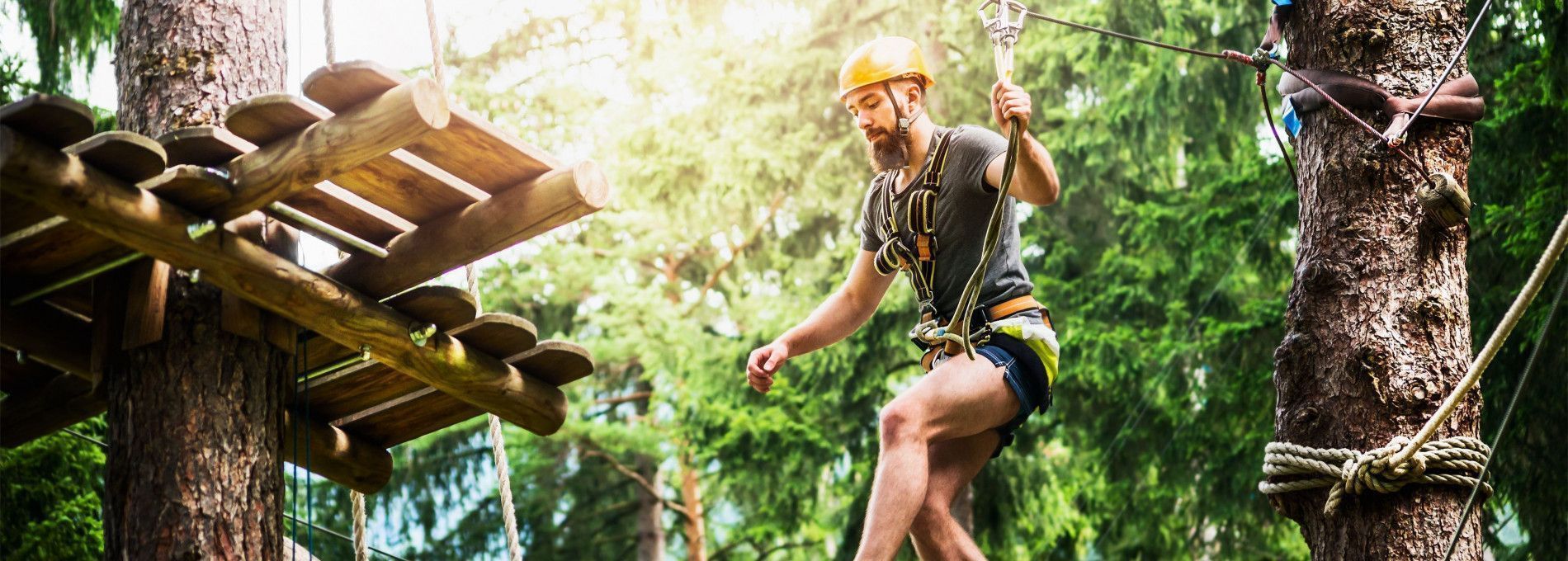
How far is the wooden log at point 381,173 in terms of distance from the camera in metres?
3.42

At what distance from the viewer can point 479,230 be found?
377cm

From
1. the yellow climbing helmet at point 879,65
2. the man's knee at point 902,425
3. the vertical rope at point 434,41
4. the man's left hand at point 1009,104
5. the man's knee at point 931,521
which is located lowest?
the man's knee at point 931,521

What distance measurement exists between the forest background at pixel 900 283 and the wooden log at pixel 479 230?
18.2 feet

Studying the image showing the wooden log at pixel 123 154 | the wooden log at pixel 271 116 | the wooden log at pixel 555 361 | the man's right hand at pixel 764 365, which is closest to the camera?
the wooden log at pixel 123 154

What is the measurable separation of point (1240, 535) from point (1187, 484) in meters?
0.56

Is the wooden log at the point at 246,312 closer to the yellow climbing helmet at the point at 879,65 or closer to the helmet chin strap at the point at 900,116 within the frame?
the yellow climbing helmet at the point at 879,65

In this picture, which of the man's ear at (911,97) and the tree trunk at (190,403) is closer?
the tree trunk at (190,403)

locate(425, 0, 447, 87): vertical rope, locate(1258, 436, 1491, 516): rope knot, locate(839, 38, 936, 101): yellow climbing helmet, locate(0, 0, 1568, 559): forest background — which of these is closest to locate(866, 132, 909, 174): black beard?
locate(839, 38, 936, 101): yellow climbing helmet

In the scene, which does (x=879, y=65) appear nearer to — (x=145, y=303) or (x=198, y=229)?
(x=198, y=229)

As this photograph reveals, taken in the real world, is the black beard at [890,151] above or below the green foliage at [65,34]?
below

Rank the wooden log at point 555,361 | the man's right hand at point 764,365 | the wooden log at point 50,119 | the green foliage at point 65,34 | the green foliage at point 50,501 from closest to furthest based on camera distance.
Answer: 1. the wooden log at point 50,119
2. the man's right hand at point 764,365
3. the wooden log at point 555,361
4. the green foliage at point 50,501
5. the green foliage at point 65,34

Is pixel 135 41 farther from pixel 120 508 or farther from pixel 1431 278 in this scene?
pixel 1431 278

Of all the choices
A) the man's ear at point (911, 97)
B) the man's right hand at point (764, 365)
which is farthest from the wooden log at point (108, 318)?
the man's ear at point (911, 97)

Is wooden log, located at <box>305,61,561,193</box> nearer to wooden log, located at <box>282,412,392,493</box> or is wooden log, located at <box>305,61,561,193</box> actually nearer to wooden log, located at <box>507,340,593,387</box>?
wooden log, located at <box>507,340,593,387</box>
